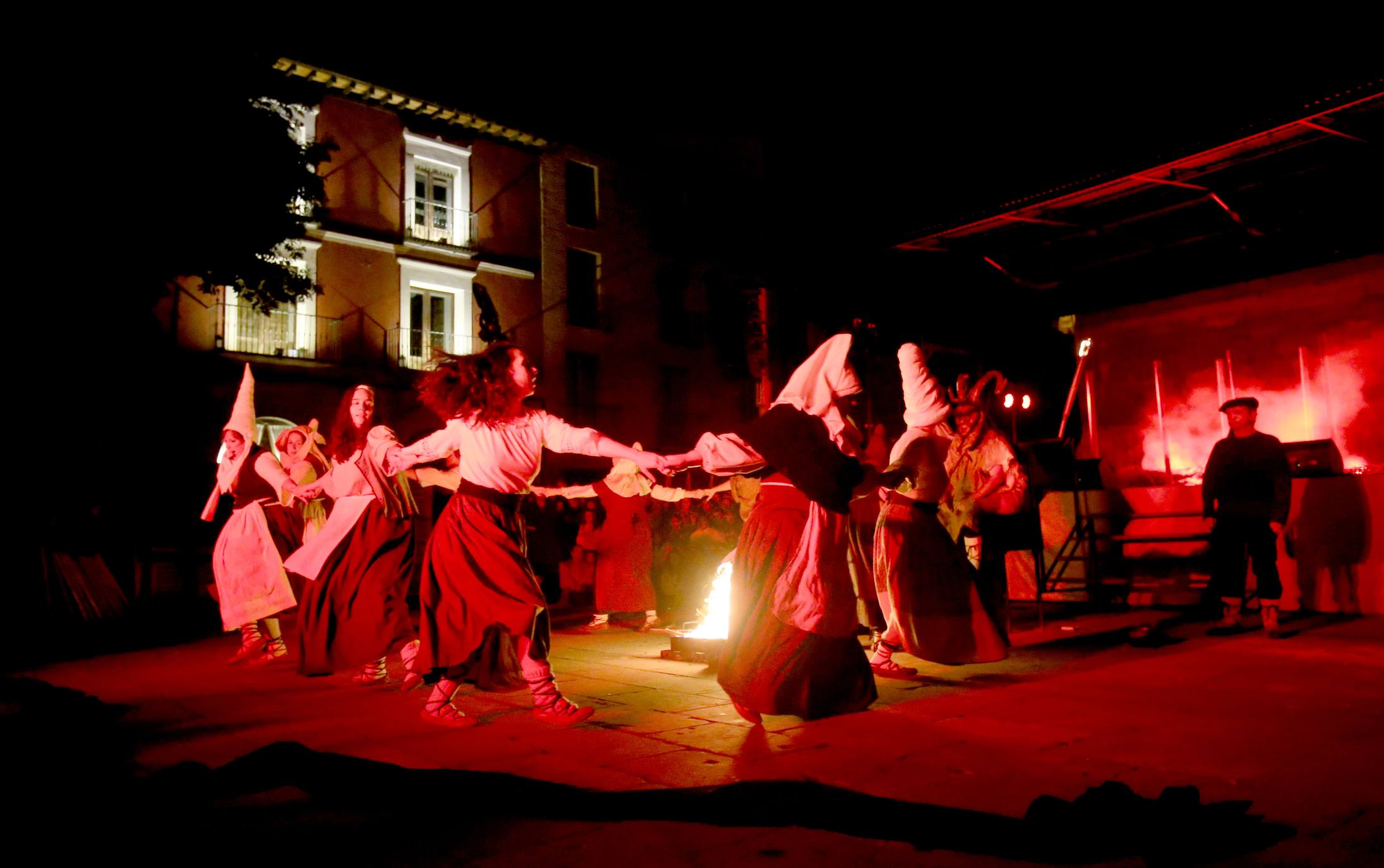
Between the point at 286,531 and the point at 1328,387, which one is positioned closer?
the point at 286,531

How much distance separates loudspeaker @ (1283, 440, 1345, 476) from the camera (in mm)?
9641

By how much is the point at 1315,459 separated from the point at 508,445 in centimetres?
918

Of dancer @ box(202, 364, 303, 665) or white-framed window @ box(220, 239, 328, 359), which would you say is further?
white-framed window @ box(220, 239, 328, 359)

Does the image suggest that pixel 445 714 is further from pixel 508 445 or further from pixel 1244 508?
pixel 1244 508

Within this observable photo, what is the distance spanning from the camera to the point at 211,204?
1316cm

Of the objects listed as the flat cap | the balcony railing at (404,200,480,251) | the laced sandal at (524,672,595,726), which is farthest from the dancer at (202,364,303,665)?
the balcony railing at (404,200,480,251)

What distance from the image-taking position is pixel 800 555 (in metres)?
4.70

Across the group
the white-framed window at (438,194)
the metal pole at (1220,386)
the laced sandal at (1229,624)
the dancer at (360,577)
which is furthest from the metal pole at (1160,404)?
the white-framed window at (438,194)

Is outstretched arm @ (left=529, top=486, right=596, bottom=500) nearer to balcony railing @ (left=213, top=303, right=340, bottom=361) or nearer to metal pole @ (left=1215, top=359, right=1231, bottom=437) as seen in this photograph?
metal pole @ (left=1215, top=359, right=1231, bottom=437)

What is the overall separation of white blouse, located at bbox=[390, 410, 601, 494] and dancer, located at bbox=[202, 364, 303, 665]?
3148mm

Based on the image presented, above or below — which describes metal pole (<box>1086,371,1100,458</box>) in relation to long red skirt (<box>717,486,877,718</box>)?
above

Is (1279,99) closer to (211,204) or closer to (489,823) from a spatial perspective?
(489,823)

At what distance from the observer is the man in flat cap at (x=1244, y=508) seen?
7.65 metres

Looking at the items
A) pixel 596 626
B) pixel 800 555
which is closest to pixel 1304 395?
pixel 596 626
